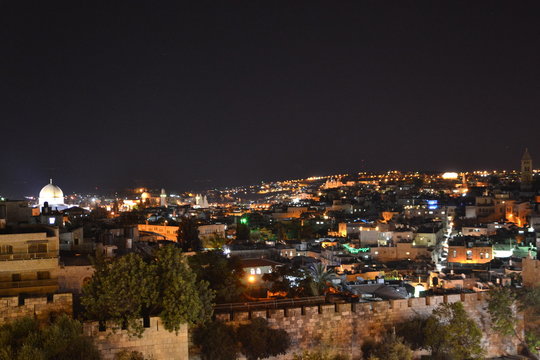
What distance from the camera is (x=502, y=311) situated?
13.3 m

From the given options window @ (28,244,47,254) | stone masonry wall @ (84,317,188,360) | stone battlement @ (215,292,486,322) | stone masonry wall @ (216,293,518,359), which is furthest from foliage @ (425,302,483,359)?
window @ (28,244,47,254)

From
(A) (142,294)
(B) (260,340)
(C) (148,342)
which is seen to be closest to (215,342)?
(B) (260,340)

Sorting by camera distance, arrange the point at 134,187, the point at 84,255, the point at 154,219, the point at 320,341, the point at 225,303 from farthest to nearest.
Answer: the point at 134,187 < the point at 154,219 < the point at 84,255 < the point at 225,303 < the point at 320,341

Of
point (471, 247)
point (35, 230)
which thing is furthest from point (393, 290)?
point (471, 247)

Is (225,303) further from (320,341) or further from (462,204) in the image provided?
(462,204)

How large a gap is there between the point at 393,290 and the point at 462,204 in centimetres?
4076

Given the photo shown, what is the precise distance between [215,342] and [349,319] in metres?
3.33

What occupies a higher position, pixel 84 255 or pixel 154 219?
pixel 154 219

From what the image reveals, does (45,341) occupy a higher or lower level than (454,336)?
higher

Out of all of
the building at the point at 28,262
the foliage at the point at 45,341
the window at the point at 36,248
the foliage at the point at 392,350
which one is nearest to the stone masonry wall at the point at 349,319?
the foliage at the point at 392,350

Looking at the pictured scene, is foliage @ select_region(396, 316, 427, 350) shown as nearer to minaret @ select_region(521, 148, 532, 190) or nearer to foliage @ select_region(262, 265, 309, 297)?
foliage @ select_region(262, 265, 309, 297)

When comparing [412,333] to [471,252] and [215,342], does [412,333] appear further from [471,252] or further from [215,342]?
[471,252]

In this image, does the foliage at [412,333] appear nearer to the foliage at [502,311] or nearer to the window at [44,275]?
the foliage at [502,311]

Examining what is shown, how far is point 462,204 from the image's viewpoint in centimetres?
5503
